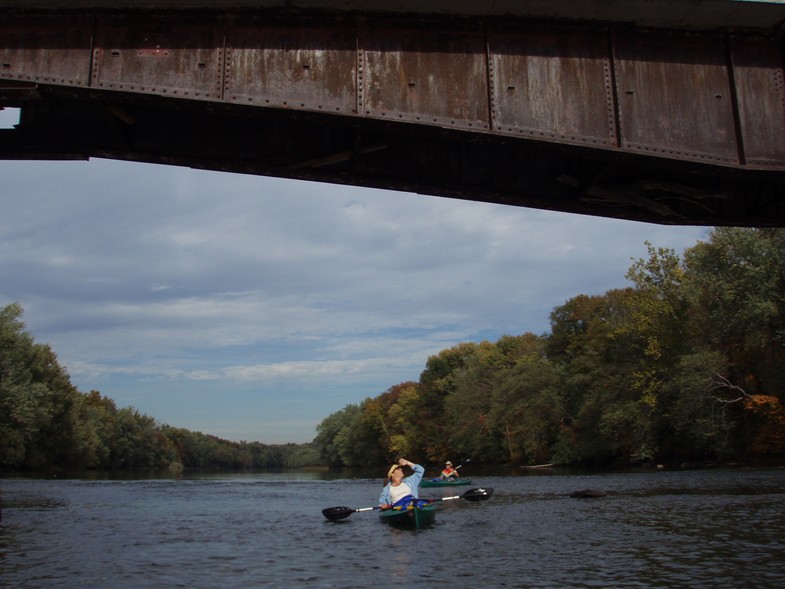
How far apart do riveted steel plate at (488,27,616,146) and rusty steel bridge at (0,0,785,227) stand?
19 mm

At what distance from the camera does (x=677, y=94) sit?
373 inches

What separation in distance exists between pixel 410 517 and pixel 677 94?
15.7m

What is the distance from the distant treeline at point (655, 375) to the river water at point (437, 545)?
46.3 ft

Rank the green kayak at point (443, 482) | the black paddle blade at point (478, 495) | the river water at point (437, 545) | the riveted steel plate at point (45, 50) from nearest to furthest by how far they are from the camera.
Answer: the riveted steel plate at point (45, 50) < the river water at point (437, 545) < the black paddle blade at point (478, 495) < the green kayak at point (443, 482)

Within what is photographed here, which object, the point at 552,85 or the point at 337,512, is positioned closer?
the point at 552,85

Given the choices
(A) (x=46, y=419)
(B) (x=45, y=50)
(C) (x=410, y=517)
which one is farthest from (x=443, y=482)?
(A) (x=46, y=419)

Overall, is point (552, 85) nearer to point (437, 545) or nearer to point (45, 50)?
point (45, 50)

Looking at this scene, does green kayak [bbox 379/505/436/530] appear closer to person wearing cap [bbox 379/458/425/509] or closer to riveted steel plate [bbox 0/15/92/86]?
person wearing cap [bbox 379/458/425/509]

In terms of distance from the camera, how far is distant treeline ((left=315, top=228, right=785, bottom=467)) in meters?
42.6

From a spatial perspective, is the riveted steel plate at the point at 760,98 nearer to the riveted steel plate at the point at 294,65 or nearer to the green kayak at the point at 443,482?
the riveted steel plate at the point at 294,65

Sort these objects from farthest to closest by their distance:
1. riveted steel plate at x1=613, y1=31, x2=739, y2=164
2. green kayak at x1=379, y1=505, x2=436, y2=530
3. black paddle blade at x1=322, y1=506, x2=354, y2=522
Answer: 1. black paddle blade at x1=322, y1=506, x2=354, y2=522
2. green kayak at x1=379, y1=505, x2=436, y2=530
3. riveted steel plate at x1=613, y1=31, x2=739, y2=164

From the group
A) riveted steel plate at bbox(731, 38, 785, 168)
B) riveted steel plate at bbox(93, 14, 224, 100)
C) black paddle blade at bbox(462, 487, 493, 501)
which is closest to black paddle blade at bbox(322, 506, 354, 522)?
black paddle blade at bbox(462, 487, 493, 501)

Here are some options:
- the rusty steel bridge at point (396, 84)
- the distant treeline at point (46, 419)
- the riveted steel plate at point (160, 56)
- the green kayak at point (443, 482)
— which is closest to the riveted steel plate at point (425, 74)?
the rusty steel bridge at point (396, 84)

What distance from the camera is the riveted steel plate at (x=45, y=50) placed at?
28.0 feet
